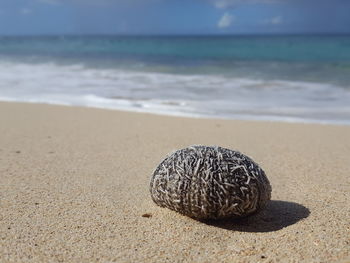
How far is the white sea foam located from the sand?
2167 millimetres

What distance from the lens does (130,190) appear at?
4926mm

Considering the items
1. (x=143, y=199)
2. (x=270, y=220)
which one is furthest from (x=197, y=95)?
(x=270, y=220)

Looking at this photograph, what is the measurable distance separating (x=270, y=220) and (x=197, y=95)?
9.33 m

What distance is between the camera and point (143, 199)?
15.2ft

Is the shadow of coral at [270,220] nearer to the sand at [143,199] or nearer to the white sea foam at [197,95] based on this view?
the sand at [143,199]

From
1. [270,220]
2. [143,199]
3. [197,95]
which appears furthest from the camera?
[197,95]

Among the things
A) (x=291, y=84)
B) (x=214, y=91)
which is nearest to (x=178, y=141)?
(x=214, y=91)

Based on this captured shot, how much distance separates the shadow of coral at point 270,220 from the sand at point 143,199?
0.01 metres

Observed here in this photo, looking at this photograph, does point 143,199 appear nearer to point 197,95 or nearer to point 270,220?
point 270,220

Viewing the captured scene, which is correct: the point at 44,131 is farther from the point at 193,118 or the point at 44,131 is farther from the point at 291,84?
the point at 291,84

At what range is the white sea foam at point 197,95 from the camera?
34.7 ft

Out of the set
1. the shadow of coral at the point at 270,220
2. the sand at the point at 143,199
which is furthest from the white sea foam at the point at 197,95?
the shadow of coral at the point at 270,220

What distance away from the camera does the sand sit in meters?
3.46

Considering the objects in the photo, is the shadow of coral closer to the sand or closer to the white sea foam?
the sand
